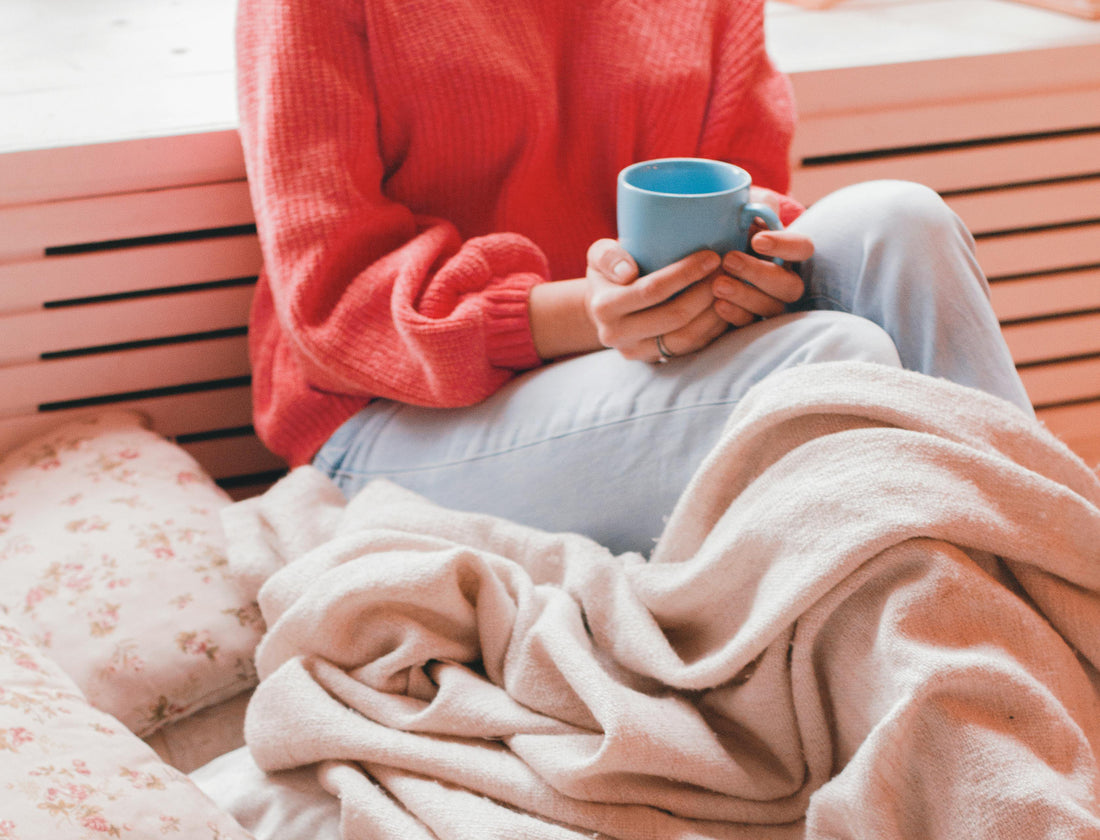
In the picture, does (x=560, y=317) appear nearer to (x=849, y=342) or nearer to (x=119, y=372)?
(x=849, y=342)

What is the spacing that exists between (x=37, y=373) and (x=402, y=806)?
0.72 meters

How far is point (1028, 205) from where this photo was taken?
54.5 inches

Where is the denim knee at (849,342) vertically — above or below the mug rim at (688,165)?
below

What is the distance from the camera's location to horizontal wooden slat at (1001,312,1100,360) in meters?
1.46

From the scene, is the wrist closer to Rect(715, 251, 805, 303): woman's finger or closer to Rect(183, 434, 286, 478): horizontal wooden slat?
Rect(715, 251, 805, 303): woman's finger

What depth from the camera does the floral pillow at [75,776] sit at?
1.82ft

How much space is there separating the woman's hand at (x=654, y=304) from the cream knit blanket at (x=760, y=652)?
0.36 feet

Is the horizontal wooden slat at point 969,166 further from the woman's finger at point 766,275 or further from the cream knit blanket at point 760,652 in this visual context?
the cream knit blanket at point 760,652

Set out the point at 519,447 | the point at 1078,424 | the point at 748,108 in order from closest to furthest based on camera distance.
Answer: the point at 519,447, the point at 748,108, the point at 1078,424

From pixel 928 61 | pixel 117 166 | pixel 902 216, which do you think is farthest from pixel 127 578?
pixel 928 61

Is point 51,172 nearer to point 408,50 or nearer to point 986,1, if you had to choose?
point 408,50

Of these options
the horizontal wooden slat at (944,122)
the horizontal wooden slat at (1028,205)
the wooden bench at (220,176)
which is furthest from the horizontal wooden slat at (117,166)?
the horizontal wooden slat at (1028,205)

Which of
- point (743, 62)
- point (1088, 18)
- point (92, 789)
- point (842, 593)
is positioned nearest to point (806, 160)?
point (743, 62)

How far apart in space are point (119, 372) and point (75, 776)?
650mm
